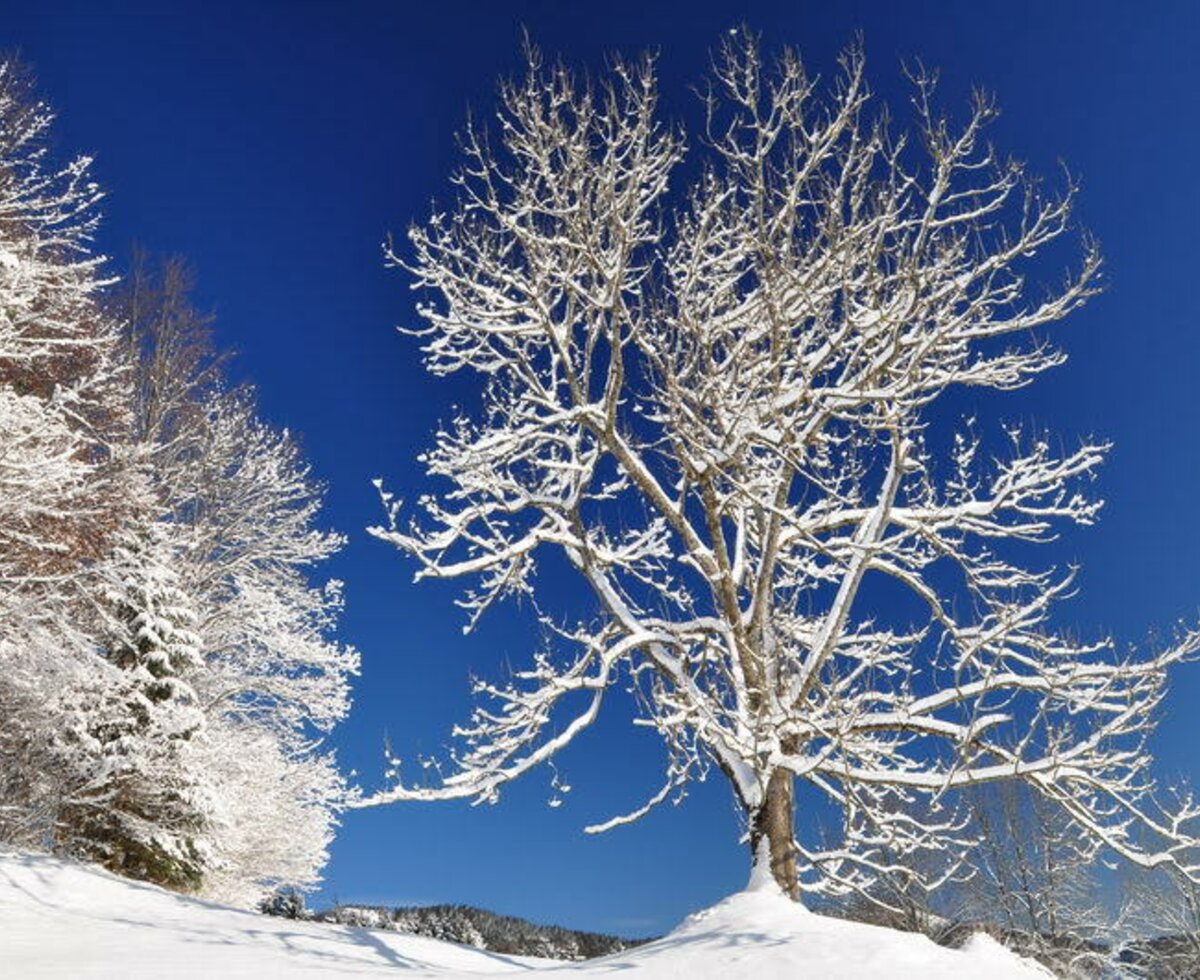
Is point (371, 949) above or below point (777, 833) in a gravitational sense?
below

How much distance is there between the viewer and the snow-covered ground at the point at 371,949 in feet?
18.1

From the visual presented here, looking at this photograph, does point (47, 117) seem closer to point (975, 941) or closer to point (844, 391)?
point (844, 391)

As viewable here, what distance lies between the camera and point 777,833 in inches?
325

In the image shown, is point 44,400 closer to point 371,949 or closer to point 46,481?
point 46,481

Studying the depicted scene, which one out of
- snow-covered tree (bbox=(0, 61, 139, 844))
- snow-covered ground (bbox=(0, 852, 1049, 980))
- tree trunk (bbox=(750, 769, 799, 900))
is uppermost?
snow-covered tree (bbox=(0, 61, 139, 844))

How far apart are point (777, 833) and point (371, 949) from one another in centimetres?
363

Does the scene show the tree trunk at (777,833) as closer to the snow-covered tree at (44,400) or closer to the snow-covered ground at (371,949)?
the snow-covered ground at (371,949)

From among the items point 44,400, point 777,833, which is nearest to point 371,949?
point 777,833

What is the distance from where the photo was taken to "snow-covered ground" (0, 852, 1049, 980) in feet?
18.1

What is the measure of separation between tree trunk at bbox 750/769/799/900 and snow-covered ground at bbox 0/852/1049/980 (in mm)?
978

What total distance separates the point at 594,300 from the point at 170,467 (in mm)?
9501

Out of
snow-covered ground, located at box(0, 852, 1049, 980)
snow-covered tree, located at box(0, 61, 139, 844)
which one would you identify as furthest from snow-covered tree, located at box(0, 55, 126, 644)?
snow-covered ground, located at box(0, 852, 1049, 980)

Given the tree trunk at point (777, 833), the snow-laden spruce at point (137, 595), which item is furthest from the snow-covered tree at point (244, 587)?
the tree trunk at point (777, 833)

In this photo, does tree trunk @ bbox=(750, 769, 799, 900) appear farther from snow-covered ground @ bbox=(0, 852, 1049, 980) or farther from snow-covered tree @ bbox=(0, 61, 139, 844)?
snow-covered tree @ bbox=(0, 61, 139, 844)
